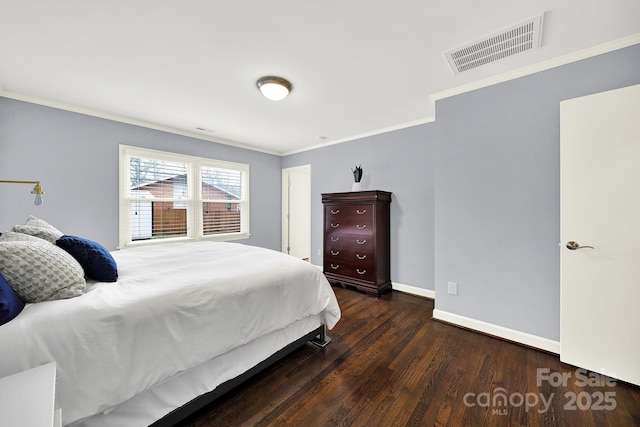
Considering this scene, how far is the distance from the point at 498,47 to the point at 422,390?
2621mm

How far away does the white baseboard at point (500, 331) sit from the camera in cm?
212

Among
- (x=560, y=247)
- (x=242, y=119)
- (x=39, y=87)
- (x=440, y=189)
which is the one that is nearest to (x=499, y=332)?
(x=560, y=247)

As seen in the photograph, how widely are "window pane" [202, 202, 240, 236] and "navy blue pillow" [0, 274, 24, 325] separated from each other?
129 inches

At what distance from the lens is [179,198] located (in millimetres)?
4016

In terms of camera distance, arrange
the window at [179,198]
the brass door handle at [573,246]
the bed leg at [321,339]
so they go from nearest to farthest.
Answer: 1. the brass door handle at [573,246]
2. the bed leg at [321,339]
3. the window at [179,198]

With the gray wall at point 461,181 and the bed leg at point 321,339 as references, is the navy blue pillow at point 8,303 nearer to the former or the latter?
the bed leg at point 321,339

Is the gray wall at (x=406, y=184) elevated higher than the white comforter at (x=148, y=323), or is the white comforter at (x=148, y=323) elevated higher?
the gray wall at (x=406, y=184)

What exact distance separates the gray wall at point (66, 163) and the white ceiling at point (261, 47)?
23 cm

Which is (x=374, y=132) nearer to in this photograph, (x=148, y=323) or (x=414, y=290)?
(x=414, y=290)

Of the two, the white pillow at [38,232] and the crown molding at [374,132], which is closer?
the white pillow at [38,232]

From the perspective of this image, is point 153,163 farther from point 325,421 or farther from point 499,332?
point 499,332

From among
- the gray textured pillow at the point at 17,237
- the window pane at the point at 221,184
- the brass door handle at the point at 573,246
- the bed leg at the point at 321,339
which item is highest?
the window pane at the point at 221,184

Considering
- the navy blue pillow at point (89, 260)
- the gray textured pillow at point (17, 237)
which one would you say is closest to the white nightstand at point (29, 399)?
the navy blue pillow at point (89, 260)

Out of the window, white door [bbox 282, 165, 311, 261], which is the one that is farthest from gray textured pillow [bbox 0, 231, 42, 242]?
white door [bbox 282, 165, 311, 261]
